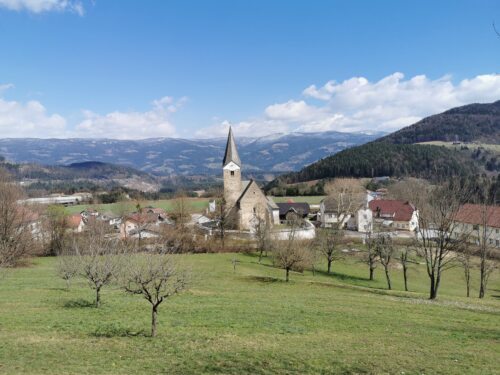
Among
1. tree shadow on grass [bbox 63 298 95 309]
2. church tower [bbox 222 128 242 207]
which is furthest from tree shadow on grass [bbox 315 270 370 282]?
tree shadow on grass [bbox 63 298 95 309]

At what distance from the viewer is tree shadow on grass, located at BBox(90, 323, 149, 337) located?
17.5 metres

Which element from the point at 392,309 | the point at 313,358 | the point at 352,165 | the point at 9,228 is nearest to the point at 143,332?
the point at 313,358

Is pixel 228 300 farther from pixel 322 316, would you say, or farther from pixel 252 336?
pixel 252 336

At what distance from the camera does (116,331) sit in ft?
59.4

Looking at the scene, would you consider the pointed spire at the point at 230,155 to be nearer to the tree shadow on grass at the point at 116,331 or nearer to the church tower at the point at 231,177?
the church tower at the point at 231,177

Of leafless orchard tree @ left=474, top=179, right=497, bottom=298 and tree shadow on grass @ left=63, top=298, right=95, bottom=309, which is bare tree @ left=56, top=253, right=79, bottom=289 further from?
leafless orchard tree @ left=474, top=179, right=497, bottom=298

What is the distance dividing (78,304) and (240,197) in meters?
51.7

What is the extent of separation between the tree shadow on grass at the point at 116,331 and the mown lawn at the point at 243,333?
3.3 inches

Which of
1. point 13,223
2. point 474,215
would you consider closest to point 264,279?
point 13,223

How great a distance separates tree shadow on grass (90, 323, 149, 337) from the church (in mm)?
52799

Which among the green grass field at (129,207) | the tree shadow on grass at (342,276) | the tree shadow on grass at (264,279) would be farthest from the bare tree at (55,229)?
the tree shadow on grass at (342,276)

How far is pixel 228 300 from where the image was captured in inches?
1086

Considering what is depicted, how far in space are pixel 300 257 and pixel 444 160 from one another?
162478 millimetres

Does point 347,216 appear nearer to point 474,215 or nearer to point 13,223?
point 474,215
